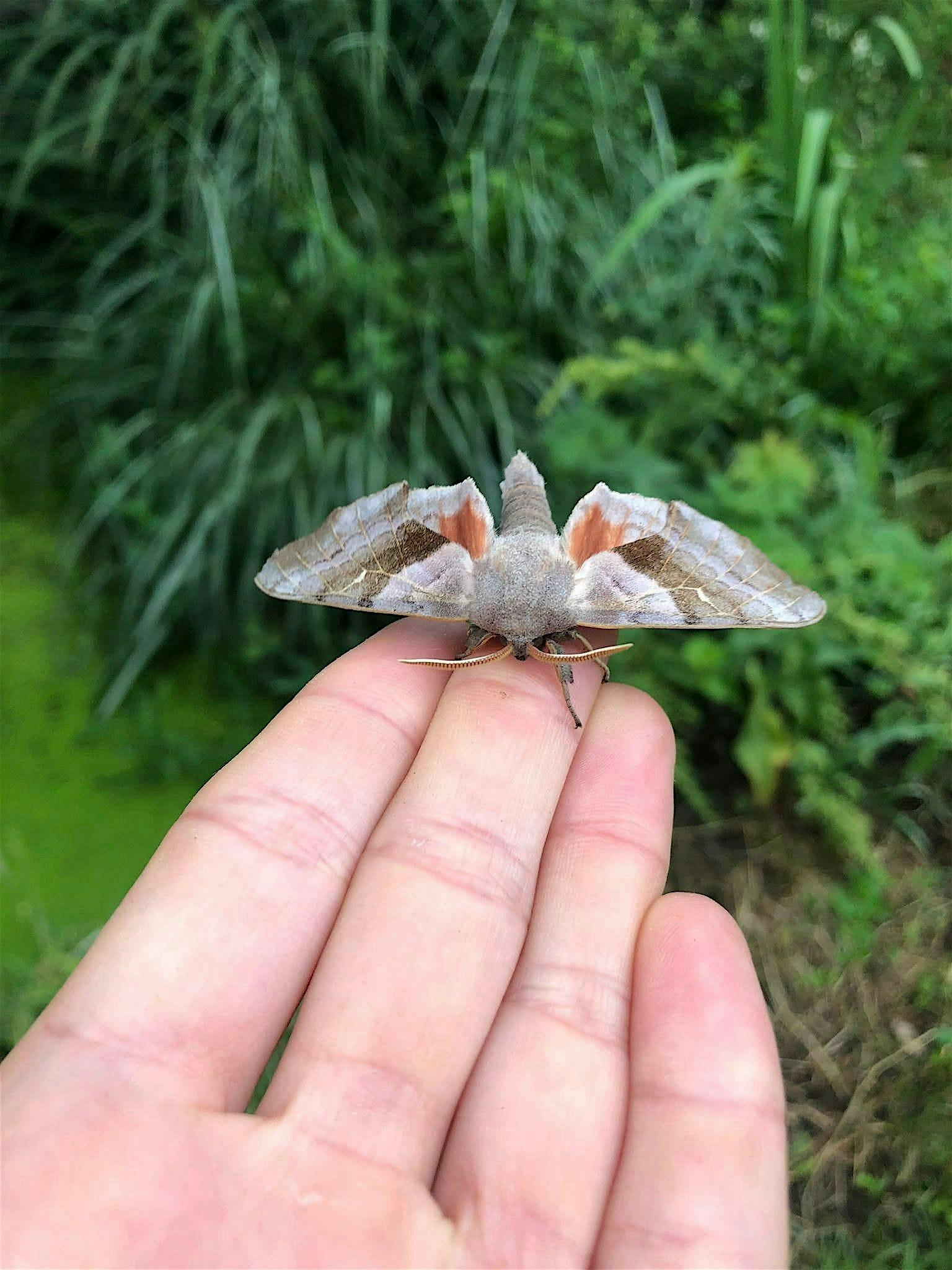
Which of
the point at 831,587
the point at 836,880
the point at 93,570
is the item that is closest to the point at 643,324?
the point at 831,587

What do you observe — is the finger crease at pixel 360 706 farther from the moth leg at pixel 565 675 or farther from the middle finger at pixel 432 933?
the moth leg at pixel 565 675

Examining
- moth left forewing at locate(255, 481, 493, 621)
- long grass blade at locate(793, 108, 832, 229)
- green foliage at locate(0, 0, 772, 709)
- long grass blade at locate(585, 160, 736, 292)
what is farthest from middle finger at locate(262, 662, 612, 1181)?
long grass blade at locate(793, 108, 832, 229)

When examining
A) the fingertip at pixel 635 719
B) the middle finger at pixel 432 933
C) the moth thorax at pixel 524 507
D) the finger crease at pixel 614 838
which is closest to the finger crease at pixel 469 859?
the middle finger at pixel 432 933

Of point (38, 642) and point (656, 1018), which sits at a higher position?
point (656, 1018)

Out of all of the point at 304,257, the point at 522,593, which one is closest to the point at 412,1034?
the point at 522,593

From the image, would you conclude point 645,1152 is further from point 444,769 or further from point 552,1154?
point 444,769

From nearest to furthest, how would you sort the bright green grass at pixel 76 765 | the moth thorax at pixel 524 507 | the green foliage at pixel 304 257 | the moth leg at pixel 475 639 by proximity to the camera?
the moth leg at pixel 475 639 < the moth thorax at pixel 524 507 < the bright green grass at pixel 76 765 < the green foliage at pixel 304 257

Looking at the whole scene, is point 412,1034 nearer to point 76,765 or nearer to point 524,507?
point 524,507
